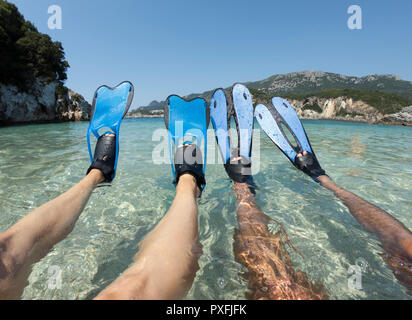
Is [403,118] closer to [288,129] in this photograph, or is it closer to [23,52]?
[288,129]

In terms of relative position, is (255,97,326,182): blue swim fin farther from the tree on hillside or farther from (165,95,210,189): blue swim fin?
the tree on hillside

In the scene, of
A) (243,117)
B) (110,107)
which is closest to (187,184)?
(243,117)

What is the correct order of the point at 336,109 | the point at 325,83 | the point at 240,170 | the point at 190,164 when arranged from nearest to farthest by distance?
the point at 190,164, the point at 240,170, the point at 336,109, the point at 325,83

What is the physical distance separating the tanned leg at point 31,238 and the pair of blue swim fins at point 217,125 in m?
0.99

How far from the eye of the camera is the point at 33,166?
3.85 metres

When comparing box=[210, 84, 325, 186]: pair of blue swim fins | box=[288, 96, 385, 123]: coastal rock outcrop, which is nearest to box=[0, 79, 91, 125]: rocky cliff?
box=[210, 84, 325, 186]: pair of blue swim fins

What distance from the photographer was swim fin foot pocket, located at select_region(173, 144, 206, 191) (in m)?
2.40

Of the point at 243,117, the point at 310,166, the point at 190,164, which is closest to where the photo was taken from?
the point at 190,164

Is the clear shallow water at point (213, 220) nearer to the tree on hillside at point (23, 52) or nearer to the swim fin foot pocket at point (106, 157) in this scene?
the swim fin foot pocket at point (106, 157)

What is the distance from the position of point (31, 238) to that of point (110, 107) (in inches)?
129

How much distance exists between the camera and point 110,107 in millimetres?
4047

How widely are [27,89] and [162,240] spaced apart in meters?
33.1

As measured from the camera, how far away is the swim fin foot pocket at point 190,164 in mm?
2404
